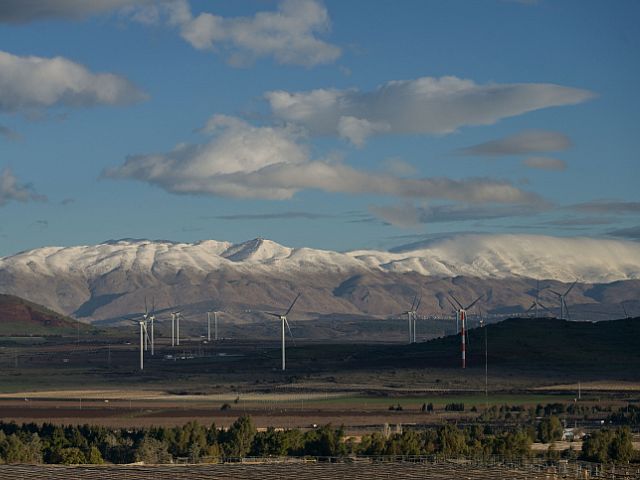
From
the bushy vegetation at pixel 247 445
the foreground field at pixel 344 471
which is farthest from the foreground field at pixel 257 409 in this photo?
the foreground field at pixel 344 471

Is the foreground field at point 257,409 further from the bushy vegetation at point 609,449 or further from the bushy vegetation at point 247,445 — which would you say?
the bushy vegetation at point 609,449

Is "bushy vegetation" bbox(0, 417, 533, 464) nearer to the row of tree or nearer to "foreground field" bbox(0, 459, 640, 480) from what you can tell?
the row of tree

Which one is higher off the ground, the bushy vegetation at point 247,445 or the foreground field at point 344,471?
the foreground field at point 344,471

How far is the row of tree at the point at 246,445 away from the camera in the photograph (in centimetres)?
10125

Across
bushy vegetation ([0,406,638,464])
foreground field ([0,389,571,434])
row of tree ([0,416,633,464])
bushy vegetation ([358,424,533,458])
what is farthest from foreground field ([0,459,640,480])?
foreground field ([0,389,571,434])

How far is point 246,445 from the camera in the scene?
11062cm

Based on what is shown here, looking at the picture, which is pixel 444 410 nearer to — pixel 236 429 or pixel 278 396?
pixel 278 396

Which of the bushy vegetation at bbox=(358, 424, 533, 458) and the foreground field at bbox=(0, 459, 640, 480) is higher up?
the foreground field at bbox=(0, 459, 640, 480)

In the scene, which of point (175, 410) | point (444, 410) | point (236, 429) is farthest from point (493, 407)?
point (236, 429)

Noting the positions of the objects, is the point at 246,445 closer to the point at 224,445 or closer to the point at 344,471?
the point at 224,445

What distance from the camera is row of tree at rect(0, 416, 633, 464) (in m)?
101

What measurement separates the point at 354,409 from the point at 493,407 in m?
17.3

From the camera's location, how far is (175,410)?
170250mm

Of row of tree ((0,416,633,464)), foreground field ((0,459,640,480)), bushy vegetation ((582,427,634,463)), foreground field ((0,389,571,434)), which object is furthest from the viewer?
foreground field ((0,389,571,434))
